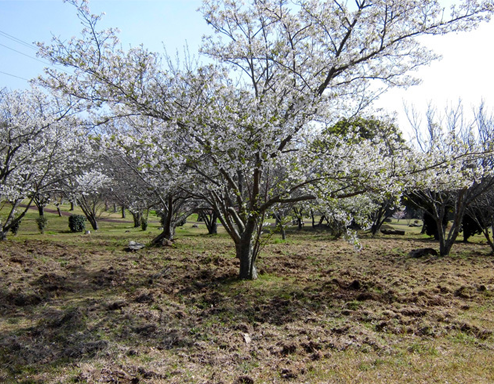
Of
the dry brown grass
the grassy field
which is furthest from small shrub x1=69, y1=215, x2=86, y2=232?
the dry brown grass

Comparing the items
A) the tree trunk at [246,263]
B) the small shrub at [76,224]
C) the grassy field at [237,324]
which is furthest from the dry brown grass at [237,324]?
the small shrub at [76,224]

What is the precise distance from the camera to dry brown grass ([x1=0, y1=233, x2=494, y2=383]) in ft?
13.5

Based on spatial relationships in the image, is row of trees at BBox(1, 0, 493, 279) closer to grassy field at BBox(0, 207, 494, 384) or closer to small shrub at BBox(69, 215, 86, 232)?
grassy field at BBox(0, 207, 494, 384)

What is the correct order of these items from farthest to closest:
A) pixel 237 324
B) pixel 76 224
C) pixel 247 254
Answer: pixel 76 224 < pixel 247 254 < pixel 237 324

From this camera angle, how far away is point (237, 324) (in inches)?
220

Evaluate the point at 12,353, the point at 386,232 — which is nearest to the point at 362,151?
the point at 12,353

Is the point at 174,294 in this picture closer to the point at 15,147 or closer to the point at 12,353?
the point at 12,353

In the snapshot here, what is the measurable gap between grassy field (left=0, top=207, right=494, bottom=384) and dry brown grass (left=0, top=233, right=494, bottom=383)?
0.02m

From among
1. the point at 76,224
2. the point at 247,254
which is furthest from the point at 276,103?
A: the point at 76,224

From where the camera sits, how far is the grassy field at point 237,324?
4.10m

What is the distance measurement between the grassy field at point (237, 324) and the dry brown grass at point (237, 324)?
2 cm

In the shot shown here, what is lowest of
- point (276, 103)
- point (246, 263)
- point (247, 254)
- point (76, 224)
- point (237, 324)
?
point (237, 324)

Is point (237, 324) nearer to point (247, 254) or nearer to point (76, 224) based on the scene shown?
point (247, 254)

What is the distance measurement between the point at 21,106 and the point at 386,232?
81.4ft
